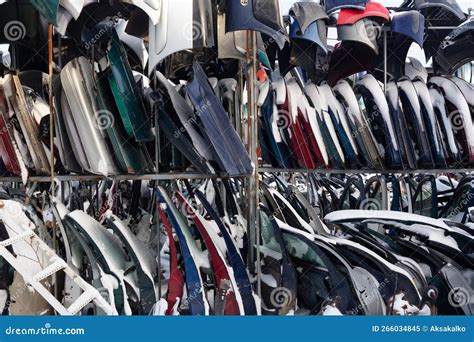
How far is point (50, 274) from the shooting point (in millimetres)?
3430

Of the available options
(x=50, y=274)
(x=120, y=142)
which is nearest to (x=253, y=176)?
(x=120, y=142)

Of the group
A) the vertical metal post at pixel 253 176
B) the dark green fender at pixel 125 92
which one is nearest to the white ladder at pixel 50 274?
the dark green fender at pixel 125 92

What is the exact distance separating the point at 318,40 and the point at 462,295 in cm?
197

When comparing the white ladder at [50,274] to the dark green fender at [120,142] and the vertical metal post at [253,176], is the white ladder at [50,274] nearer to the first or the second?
the dark green fender at [120,142]

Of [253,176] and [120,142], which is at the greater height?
[120,142]

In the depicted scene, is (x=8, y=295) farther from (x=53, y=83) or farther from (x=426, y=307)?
(x=426, y=307)

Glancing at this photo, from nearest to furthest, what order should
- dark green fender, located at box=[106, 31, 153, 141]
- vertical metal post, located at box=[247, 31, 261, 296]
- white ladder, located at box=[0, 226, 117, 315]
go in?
white ladder, located at box=[0, 226, 117, 315] < dark green fender, located at box=[106, 31, 153, 141] < vertical metal post, located at box=[247, 31, 261, 296]

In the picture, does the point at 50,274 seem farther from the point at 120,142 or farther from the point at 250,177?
the point at 250,177

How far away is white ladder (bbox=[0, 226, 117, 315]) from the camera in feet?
10.7

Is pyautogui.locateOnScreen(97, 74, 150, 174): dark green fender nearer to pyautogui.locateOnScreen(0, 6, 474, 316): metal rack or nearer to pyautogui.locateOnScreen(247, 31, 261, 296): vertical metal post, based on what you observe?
pyautogui.locateOnScreen(0, 6, 474, 316): metal rack

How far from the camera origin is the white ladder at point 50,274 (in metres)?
3.28

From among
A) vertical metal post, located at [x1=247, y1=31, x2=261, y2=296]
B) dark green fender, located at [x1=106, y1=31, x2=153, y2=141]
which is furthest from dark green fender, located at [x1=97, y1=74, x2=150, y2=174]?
vertical metal post, located at [x1=247, y1=31, x2=261, y2=296]

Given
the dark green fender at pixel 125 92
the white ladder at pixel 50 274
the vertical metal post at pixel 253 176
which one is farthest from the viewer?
the vertical metal post at pixel 253 176

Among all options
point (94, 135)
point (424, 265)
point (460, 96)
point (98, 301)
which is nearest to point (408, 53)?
point (460, 96)
